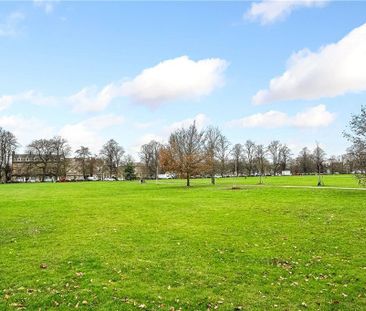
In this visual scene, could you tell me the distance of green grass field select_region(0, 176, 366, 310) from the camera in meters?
9.08

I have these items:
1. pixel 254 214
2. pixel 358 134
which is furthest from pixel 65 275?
pixel 358 134

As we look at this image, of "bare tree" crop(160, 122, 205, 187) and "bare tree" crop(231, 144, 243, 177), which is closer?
"bare tree" crop(160, 122, 205, 187)

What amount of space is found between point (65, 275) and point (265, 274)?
19.8 feet

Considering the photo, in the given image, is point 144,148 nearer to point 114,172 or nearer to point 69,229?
point 114,172

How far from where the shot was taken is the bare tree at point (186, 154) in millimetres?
62312

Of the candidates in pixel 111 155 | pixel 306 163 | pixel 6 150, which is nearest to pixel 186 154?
pixel 6 150

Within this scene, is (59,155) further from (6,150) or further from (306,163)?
(306,163)

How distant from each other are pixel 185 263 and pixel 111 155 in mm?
137600

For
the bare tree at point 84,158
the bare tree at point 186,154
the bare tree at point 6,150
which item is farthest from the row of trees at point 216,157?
the bare tree at point 6,150

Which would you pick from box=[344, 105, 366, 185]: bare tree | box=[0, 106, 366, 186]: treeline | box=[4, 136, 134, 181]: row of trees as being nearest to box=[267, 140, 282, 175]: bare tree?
box=[0, 106, 366, 186]: treeline

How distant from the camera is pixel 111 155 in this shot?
147 meters

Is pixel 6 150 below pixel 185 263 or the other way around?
the other way around

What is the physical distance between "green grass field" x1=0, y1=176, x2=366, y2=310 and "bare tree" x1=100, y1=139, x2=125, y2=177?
126 metres

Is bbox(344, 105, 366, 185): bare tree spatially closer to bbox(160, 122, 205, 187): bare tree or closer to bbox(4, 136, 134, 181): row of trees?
bbox(160, 122, 205, 187): bare tree
